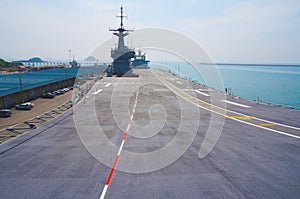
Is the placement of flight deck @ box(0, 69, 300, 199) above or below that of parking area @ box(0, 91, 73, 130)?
above

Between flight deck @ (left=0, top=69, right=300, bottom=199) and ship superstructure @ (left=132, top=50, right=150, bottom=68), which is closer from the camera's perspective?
flight deck @ (left=0, top=69, right=300, bottom=199)

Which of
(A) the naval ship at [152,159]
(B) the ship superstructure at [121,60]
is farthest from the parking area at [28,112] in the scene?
(B) the ship superstructure at [121,60]

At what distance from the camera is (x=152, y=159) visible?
10.9 m

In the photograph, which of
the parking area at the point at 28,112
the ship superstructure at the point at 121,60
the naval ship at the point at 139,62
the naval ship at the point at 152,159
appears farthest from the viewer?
the naval ship at the point at 139,62

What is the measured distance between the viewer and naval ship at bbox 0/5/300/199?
26.9 ft

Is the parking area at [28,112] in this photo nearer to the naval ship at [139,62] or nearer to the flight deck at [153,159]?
the flight deck at [153,159]

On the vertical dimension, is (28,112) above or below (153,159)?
below

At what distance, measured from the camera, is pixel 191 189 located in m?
8.22

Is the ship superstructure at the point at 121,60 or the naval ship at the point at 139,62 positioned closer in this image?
the ship superstructure at the point at 121,60

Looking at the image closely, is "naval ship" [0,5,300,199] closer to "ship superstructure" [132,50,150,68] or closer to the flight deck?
the flight deck

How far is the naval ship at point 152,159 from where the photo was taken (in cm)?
820

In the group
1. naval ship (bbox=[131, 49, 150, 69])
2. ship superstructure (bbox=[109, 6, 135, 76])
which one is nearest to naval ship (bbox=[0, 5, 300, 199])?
ship superstructure (bbox=[109, 6, 135, 76])

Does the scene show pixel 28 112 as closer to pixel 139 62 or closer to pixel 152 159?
pixel 152 159

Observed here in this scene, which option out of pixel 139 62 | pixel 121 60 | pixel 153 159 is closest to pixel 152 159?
pixel 153 159
